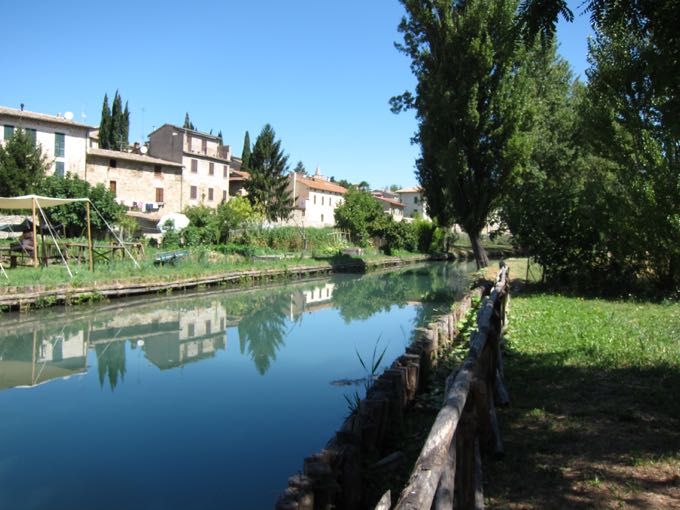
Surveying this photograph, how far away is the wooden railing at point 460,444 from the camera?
2164 mm

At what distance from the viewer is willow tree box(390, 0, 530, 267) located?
66.7 ft

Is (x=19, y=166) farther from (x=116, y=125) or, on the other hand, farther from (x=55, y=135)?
(x=116, y=125)

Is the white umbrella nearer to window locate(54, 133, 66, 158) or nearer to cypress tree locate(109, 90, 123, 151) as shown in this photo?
window locate(54, 133, 66, 158)

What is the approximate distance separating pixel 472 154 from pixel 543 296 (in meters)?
9.02

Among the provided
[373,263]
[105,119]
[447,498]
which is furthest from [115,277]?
[105,119]

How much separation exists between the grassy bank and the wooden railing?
0.36 meters

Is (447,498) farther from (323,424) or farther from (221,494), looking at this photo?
(323,424)

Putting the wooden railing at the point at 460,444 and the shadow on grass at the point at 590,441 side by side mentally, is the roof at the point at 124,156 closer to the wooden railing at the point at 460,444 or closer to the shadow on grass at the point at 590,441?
the shadow on grass at the point at 590,441

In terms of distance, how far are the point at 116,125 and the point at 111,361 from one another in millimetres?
51595

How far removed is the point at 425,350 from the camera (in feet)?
23.3

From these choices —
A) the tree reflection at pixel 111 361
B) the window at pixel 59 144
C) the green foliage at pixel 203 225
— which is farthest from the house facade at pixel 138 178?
the tree reflection at pixel 111 361

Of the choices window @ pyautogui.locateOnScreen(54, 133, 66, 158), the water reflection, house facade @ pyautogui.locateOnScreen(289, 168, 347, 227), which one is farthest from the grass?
house facade @ pyautogui.locateOnScreen(289, 168, 347, 227)

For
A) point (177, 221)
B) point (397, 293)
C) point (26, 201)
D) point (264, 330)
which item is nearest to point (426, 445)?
point (264, 330)

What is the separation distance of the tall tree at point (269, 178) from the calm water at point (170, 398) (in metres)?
37.5
